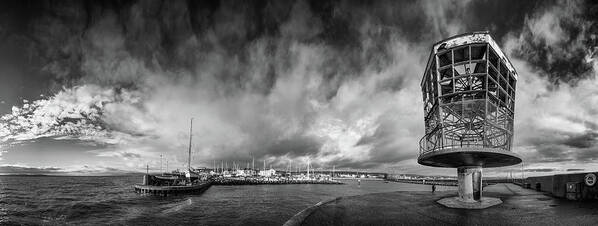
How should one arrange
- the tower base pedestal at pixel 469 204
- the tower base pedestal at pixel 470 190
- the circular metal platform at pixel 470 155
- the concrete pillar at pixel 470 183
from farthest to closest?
1. the concrete pillar at pixel 470 183
2. the tower base pedestal at pixel 470 190
3. the tower base pedestal at pixel 469 204
4. the circular metal platform at pixel 470 155

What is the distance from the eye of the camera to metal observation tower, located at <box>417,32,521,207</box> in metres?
23.6

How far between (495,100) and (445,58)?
564cm

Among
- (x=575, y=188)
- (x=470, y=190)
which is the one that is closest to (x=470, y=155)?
(x=470, y=190)

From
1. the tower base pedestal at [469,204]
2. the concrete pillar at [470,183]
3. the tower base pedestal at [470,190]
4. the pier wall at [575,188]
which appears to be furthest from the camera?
the concrete pillar at [470,183]

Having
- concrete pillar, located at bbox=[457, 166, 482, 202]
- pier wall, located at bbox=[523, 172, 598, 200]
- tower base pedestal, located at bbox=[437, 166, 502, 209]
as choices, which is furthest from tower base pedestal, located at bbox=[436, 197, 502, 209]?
pier wall, located at bbox=[523, 172, 598, 200]

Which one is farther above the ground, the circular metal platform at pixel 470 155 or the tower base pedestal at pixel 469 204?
the circular metal platform at pixel 470 155

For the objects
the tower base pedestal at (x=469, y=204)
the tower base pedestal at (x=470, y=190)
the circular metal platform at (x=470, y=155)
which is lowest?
the tower base pedestal at (x=469, y=204)

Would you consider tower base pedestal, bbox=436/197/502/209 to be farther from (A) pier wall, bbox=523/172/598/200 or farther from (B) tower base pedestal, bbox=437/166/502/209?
(A) pier wall, bbox=523/172/598/200

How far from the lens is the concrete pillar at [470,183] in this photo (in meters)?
25.1

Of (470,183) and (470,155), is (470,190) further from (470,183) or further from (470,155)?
(470,155)

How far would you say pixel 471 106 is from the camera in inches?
1004

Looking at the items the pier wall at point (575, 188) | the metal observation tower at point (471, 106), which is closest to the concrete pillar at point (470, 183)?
the metal observation tower at point (471, 106)

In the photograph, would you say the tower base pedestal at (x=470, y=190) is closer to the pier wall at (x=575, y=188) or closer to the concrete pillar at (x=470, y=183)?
the concrete pillar at (x=470, y=183)

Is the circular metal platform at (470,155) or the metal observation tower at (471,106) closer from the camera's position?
the circular metal platform at (470,155)
